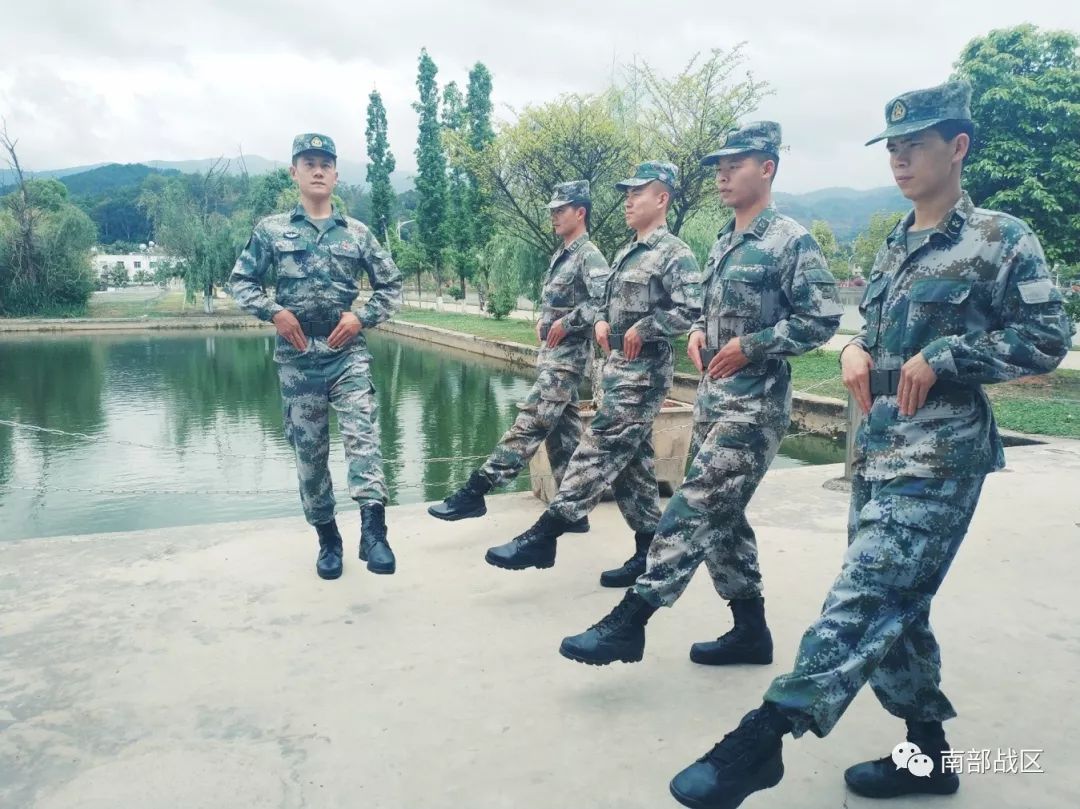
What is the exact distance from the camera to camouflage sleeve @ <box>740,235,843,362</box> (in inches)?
98.6

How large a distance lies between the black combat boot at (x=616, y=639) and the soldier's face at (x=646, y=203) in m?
1.61

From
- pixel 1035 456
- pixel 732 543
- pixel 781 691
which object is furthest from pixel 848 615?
pixel 1035 456

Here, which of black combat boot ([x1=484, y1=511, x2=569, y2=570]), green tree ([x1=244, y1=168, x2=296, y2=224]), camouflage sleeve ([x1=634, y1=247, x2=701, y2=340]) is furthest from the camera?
green tree ([x1=244, y1=168, x2=296, y2=224])

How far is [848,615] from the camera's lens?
5.99ft

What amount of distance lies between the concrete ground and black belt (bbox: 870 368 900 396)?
934 millimetres

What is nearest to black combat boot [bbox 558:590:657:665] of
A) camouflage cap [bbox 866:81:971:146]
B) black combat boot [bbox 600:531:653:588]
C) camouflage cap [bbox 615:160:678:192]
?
black combat boot [bbox 600:531:653:588]

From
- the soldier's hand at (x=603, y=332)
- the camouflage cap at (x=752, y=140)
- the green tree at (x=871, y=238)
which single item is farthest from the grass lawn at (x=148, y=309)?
the camouflage cap at (x=752, y=140)

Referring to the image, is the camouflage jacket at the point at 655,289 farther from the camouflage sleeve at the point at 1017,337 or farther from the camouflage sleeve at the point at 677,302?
the camouflage sleeve at the point at 1017,337

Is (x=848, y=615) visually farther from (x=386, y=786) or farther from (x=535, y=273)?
(x=535, y=273)

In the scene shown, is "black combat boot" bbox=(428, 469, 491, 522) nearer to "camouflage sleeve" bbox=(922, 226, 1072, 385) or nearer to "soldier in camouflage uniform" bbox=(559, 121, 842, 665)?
"soldier in camouflage uniform" bbox=(559, 121, 842, 665)

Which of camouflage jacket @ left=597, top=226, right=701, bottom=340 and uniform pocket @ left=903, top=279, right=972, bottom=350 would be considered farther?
camouflage jacket @ left=597, top=226, right=701, bottom=340

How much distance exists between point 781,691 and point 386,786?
958 millimetres

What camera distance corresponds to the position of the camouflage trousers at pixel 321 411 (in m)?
3.57

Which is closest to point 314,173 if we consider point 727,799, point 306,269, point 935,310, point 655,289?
point 306,269
